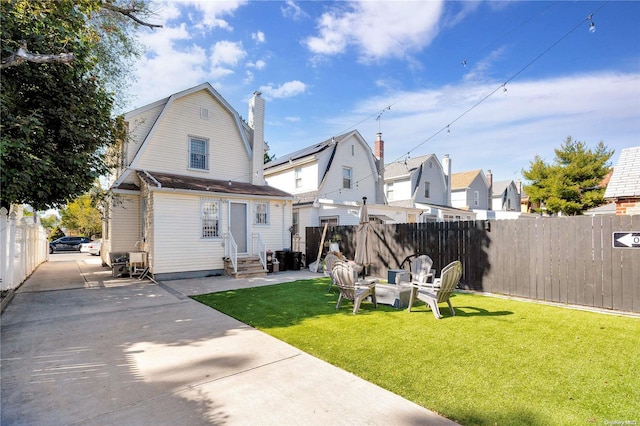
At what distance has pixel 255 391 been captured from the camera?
Result: 133 inches

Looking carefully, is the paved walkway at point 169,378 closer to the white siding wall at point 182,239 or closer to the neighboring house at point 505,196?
the white siding wall at point 182,239

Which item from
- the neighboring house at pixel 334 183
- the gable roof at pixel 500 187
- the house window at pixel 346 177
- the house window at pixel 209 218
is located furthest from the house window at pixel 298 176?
the gable roof at pixel 500 187

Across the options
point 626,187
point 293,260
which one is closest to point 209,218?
point 293,260

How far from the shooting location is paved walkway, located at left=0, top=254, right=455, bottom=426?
9.64ft

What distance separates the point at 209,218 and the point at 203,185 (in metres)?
1.42

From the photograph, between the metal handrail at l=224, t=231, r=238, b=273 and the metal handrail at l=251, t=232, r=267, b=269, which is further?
the metal handrail at l=251, t=232, r=267, b=269

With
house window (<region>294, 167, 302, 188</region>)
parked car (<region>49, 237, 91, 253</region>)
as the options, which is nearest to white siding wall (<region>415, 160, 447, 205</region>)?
house window (<region>294, 167, 302, 188</region>)

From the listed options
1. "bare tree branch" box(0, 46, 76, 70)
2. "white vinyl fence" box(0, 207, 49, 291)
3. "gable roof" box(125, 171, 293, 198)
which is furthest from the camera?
"gable roof" box(125, 171, 293, 198)

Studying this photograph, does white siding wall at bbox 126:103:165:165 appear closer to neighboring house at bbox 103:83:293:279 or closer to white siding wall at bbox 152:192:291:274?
neighboring house at bbox 103:83:293:279

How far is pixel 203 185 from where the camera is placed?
12695mm

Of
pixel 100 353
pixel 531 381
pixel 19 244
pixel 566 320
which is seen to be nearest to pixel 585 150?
pixel 566 320

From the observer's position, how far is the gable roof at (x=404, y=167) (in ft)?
81.5

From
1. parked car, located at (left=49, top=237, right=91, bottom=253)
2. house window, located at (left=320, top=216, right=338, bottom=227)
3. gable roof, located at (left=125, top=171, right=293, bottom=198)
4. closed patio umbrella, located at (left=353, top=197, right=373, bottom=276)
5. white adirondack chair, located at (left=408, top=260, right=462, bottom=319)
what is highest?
gable roof, located at (left=125, top=171, right=293, bottom=198)

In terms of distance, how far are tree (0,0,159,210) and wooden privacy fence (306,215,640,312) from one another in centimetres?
1014
